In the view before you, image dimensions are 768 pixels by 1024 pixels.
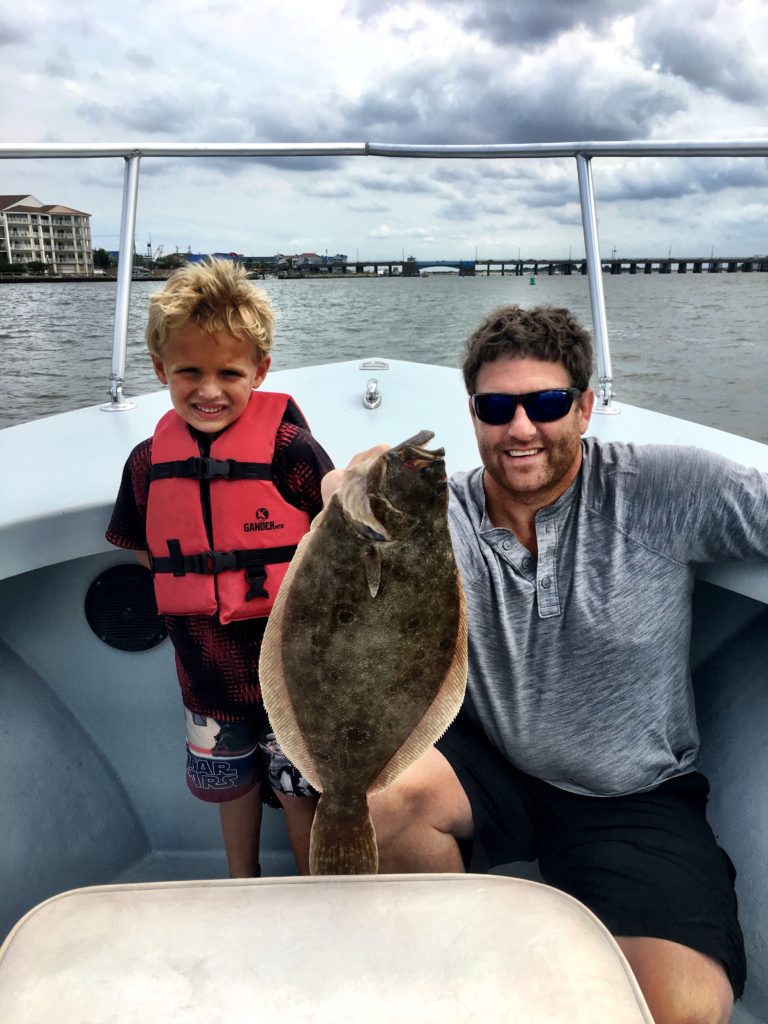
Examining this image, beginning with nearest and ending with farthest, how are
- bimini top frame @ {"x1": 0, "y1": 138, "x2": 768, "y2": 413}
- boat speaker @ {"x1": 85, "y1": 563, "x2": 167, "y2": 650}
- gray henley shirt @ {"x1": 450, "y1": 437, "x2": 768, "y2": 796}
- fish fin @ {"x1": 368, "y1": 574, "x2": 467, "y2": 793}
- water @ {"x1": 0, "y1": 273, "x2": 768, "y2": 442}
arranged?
fish fin @ {"x1": 368, "y1": 574, "x2": 467, "y2": 793}, gray henley shirt @ {"x1": 450, "y1": 437, "x2": 768, "y2": 796}, boat speaker @ {"x1": 85, "y1": 563, "x2": 167, "y2": 650}, bimini top frame @ {"x1": 0, "y1": 138, "x2": 768, "y2": 413}, water @ {"x1": 0, "y1": 273, "x2": 768, "y2": 442}

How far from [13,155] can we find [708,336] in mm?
32235

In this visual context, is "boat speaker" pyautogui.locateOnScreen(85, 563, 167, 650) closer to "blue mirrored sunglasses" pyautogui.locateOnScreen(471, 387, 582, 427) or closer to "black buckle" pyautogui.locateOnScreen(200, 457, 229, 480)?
"black buckle" pyautogui.locateOnScreen(200, 457, 229, 480)

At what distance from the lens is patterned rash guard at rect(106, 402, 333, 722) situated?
7.52 feet

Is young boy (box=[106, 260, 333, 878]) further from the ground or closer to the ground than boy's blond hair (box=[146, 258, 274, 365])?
closer to the ground

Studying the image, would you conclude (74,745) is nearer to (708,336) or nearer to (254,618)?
(254,618)

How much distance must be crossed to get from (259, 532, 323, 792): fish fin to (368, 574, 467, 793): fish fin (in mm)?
145

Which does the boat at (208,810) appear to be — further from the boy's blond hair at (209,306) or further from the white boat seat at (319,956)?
the boy's blond hair at (209,306)

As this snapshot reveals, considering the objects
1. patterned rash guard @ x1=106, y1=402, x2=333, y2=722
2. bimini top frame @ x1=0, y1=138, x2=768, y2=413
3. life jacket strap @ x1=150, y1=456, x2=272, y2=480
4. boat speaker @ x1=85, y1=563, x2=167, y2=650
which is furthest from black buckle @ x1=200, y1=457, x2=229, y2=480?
bimini top frame @ x1=0, y1=138, x2=768, y2=413

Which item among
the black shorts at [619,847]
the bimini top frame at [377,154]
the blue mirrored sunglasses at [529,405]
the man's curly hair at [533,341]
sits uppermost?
the bimini top frame at [377,154]

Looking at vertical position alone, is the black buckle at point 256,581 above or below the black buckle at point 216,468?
below

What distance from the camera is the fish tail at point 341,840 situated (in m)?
1.61

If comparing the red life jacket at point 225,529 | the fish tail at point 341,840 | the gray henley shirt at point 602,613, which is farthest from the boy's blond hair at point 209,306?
the fish tail at point 341,840

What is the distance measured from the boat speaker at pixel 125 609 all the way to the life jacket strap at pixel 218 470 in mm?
730

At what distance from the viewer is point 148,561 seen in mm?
2438
